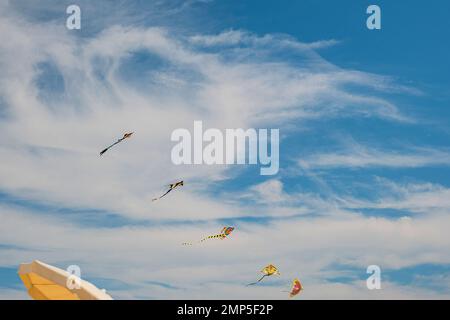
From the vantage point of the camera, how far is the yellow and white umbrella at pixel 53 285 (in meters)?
43.2

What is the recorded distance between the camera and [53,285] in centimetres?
4431

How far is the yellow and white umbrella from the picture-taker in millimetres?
43219

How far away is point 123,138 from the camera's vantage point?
66.9 meters
